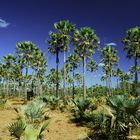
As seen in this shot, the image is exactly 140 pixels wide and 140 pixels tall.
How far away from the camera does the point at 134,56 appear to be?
156 ft

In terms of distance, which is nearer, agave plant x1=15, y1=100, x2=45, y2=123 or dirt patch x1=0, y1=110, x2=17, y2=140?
dirt patch x1=0, y1=110, x2=17, y2=140

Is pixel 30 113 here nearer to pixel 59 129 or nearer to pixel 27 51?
pixel 59 129

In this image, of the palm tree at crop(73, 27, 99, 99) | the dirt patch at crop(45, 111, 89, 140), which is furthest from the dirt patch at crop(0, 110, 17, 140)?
the palm tree at crop(73, 27, 99, 99)

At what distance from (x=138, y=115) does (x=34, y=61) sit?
44218 millimetres

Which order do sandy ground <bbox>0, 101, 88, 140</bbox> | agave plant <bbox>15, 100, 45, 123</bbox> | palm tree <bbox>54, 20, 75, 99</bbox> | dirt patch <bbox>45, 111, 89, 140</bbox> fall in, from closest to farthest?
sandy ground <bbox>0, 101, 88, 140</bbox> → dirt patch <bbox>45, 111, 89, 140</bbox> → agave plant <bbox>15, 100, 45, 123</bbox> → palm tree <bbox>54, 20, 75, 99</bbox>

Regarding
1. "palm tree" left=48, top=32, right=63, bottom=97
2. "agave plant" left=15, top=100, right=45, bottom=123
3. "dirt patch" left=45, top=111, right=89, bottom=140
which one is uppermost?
"palm tree" left=48, top=32, right=63, bottom=97

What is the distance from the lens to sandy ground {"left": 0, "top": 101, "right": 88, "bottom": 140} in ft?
54.4

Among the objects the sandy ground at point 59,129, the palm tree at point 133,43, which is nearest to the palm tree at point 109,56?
the palm tree at point 133,43

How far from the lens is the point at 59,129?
1889 cm

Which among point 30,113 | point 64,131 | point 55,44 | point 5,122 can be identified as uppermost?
point 55,44

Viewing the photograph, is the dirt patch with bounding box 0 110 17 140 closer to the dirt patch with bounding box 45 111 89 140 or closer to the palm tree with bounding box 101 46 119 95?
the dirt patch with bounding box 45 111 89 140

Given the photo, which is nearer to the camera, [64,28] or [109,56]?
[64,28]

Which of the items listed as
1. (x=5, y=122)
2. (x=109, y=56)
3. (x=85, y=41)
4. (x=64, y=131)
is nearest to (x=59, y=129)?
(x=64, y=131)

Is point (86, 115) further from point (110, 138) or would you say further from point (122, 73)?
point (122, 73)
